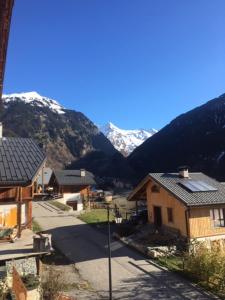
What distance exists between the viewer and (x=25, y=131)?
151375 mm

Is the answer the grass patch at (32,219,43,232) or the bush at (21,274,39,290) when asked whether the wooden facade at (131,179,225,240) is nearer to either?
the grass patch at (32,219,43,232)

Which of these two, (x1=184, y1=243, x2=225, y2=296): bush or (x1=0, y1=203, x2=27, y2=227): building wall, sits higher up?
(x1=0, y1=203, x2=27, y2=227): building wall

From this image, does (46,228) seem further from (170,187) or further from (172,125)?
(172,125)

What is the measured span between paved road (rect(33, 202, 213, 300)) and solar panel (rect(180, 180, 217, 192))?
23.7 feet

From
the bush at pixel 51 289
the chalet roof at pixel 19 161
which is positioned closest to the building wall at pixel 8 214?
the chalet roof at pixel 19 161

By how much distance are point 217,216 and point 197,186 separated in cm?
307

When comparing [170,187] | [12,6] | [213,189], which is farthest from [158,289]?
[12,6]

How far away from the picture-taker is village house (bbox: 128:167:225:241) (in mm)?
26672

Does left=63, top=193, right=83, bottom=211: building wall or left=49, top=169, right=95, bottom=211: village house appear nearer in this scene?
left=63, top=193, right=83, bottom=211: building wall

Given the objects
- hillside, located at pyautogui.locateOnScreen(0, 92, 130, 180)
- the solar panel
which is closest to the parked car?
the solar panel

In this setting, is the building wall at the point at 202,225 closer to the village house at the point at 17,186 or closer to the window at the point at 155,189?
the window at the point at 155,189

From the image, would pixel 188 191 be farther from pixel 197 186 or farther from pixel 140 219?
pixel 140 219

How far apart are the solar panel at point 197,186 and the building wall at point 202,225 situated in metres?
2.03

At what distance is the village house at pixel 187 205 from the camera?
87.5ft
